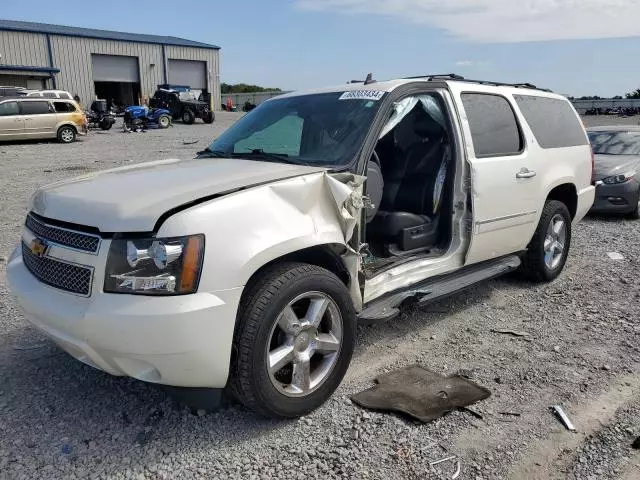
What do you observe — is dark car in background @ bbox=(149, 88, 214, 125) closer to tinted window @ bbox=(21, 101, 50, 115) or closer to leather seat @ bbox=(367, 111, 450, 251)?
tinted window @ bbox=(21, 101, 50, 115)

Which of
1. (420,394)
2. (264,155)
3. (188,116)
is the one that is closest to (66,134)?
(188,116)

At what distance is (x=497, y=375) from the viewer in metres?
3.65

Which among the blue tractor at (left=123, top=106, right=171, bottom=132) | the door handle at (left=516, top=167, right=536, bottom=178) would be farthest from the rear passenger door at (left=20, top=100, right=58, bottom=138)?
the door handle at (left=516, top=167, right=536, bottom=178)

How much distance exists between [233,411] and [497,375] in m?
1.75

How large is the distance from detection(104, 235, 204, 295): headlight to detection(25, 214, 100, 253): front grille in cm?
15

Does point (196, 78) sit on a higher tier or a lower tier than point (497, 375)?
higher

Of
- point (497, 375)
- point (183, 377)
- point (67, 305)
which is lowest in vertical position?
point (497, 375)

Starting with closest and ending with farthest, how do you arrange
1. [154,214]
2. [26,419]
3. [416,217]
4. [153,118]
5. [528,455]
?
[154,214] < [528,455] < [26,419] < [416,217] < [153,118]

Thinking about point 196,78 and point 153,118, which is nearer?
point 153,118

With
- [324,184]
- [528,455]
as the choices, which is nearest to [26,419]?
[324,184]

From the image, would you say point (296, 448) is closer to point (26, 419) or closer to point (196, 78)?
point (26, 419)

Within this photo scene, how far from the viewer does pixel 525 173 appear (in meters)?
4.72

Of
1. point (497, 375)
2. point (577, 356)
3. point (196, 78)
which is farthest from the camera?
point (196, 78)

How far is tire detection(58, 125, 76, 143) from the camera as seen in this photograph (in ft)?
71.0
